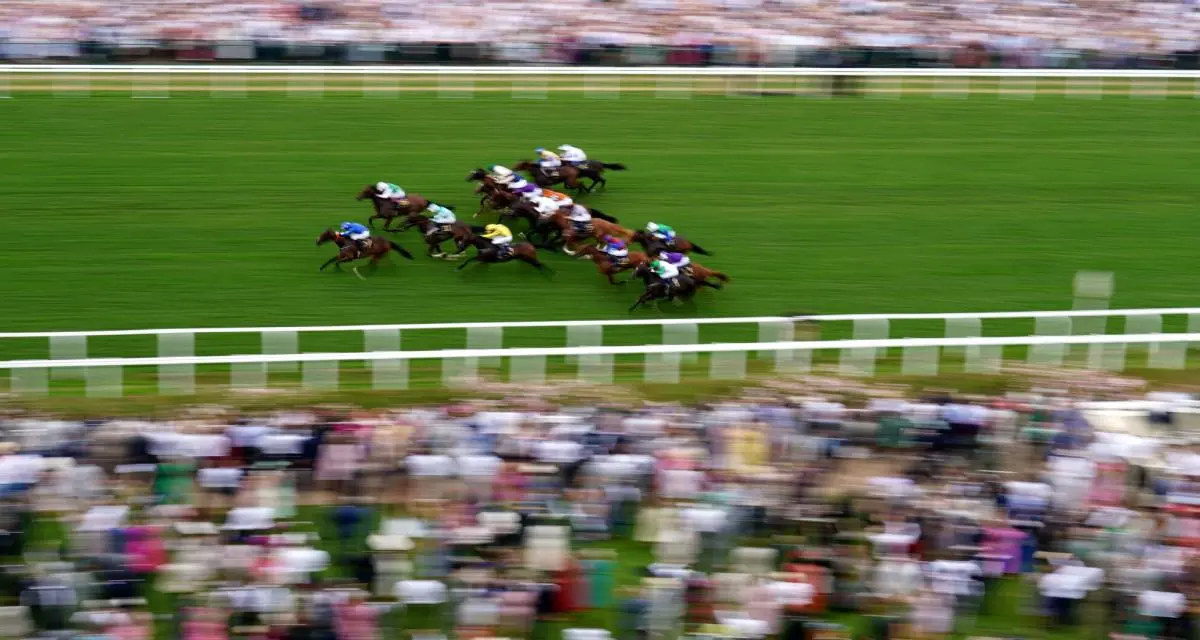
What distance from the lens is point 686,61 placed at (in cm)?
2175

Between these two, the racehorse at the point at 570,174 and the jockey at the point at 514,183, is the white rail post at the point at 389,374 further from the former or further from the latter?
the racehorse at the point at 570,174

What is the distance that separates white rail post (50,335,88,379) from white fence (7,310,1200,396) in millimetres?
28

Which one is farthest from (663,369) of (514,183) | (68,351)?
(68,351)

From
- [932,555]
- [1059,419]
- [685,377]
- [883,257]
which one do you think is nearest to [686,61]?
[883,257]

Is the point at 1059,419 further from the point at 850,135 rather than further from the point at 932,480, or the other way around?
the point at 850,135

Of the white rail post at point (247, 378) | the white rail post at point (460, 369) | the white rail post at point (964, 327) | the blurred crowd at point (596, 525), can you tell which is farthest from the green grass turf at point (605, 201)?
the blurred crowd at point (596, 525)

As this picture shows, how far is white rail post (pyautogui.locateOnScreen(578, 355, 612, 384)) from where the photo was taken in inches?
492

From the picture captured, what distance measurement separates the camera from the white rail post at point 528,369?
12.3m

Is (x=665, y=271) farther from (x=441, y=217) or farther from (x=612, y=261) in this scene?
(x=441, y=217)

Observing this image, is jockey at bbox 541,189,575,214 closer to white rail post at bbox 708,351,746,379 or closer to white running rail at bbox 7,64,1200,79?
white rail post at bbox 708,351,746,379

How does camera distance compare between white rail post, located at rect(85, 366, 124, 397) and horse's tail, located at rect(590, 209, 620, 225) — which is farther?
horse's tail, located at rect(590, 209, 620, 225)

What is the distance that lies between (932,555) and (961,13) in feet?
48.4

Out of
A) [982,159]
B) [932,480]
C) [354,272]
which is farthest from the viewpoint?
[982,159]

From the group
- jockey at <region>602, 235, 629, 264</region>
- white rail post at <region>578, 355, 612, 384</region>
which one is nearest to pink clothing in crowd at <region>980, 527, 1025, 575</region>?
white rail post at <region>578, 355, 612, 384</region>
